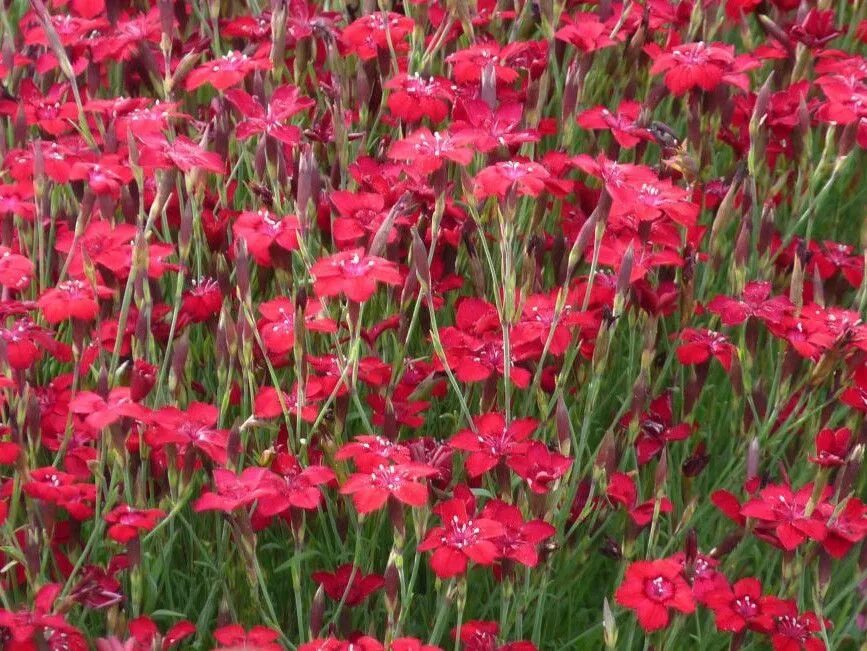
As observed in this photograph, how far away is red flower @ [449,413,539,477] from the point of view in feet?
6.01

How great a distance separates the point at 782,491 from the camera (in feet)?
6.40

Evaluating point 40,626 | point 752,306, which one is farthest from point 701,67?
point 40,626

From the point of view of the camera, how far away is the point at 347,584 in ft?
6.29

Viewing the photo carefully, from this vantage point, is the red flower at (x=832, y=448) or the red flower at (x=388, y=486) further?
the red flower at (x=832, y=448)

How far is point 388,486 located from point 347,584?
0.27 meters

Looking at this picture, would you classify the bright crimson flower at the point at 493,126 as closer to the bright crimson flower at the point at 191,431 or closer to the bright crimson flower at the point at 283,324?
the bright crimson flower at the point at 283,324

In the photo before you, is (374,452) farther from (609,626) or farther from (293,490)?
(609,626)

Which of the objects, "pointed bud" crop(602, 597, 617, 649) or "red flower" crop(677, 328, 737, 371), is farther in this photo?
"red flower" crop(677, 328, 737, 371)

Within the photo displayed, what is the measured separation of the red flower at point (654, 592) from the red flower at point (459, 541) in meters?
0.22

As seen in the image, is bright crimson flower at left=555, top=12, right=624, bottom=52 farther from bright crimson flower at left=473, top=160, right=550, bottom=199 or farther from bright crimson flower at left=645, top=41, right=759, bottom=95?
bright crimson flower at left=473, top=160, right=550, bottom=199

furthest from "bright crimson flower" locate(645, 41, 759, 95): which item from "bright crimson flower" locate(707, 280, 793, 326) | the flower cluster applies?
"bright crimson flower" locate(707, 280, 793, 326)

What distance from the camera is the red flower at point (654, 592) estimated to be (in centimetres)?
177

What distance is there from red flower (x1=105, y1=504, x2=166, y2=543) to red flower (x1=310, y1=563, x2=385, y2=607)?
0.28m

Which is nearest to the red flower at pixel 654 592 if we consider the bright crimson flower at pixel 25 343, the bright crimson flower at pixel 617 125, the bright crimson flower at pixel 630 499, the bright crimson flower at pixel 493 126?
the bright crimson flower at pixel 630 499
